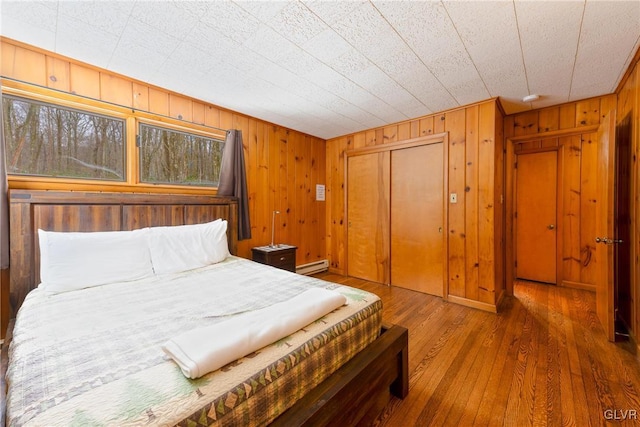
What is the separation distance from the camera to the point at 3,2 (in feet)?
4.96

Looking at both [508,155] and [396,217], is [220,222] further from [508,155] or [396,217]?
[508,155]

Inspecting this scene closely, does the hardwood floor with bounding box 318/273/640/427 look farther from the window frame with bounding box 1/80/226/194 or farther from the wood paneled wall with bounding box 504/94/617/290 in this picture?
the window frame with bounding box 1/80/226/194

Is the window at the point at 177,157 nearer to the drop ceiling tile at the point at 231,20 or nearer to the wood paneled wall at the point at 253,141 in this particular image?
the wood paneled wall at the point at 253,141

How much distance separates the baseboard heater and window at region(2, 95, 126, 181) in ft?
8.40

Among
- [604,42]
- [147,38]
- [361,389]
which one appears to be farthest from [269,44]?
[604,42]

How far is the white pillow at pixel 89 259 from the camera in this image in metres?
1.67

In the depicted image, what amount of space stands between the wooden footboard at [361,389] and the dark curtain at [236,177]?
211 centimetres

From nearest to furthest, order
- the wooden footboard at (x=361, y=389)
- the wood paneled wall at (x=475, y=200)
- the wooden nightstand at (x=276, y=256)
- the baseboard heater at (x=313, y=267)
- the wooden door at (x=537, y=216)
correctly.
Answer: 1. the wooden footboard at (x=361, y=389)
2. the wood paneled wall at (x=475, y=200)
3. the wooden nightstand at (x=276, y=256)
4. the wooden door at (x=537, y=216)
5. the baseboard heater at (x=313, y=267)

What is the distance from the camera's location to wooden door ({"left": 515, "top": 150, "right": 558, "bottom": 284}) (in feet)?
12.6

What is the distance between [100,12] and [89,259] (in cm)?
157

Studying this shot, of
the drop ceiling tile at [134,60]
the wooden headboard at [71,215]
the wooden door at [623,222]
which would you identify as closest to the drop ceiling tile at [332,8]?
the drop ceiling tile at [134,60]

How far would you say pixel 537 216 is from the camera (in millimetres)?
3957

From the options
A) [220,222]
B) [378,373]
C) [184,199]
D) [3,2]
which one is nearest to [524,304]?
[378,373]

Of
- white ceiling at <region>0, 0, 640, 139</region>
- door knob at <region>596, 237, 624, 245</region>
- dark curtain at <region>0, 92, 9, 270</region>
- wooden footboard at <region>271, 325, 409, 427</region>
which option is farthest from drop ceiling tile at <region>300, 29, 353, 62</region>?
door knob at <region>596, 237, 624, 245</region>
